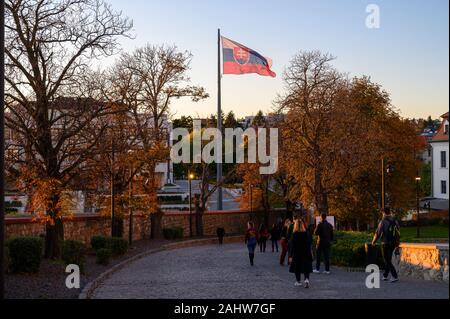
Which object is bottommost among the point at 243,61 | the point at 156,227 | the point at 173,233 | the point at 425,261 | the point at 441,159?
the point at 173,233

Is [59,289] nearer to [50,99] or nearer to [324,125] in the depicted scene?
[50,99]

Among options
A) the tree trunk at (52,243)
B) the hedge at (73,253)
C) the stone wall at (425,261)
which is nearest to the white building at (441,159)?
the tree trunk at (52,243)

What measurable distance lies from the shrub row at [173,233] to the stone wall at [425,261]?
26864mm

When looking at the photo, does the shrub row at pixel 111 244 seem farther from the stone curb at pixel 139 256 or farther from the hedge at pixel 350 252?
the hedge at pixel 350 252

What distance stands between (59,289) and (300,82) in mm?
20385

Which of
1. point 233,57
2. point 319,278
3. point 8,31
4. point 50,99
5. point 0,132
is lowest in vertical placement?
point 319,278

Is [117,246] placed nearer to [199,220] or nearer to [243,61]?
[243,61]

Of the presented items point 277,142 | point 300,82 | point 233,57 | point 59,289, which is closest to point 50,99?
point 59,289

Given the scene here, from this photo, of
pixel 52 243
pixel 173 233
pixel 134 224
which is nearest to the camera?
pixel 52 243

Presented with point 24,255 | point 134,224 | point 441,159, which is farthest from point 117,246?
point 441,159

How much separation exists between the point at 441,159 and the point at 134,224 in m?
30.5

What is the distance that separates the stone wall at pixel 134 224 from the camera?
84.1ft

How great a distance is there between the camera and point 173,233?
41.5 metres
